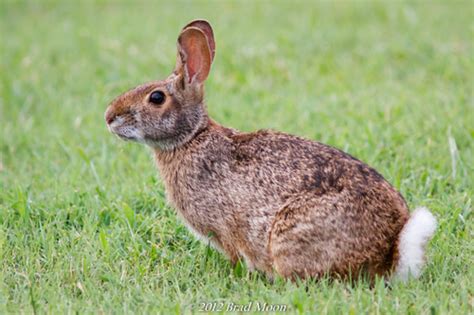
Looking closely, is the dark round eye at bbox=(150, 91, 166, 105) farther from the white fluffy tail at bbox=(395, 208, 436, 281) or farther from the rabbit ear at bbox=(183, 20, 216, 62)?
the white fluffy tail at bbox=(395, 208, 436, 281)

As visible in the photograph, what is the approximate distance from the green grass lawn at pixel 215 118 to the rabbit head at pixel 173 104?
2.11ft

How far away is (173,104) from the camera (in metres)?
5.14

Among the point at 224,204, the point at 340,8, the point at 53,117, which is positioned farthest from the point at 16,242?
the point at 340,8

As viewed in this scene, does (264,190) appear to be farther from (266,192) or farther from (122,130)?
(122,130)

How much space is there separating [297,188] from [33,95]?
4833mm

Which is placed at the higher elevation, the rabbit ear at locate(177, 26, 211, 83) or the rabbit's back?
the rabbit ear at locate(177, 26, 211, 83)

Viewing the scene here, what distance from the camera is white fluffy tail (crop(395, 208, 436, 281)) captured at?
14.5 feet

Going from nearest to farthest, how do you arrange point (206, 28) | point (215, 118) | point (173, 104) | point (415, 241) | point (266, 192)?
point (415, 241)
point (266, 192)
point (173, 104)
point (206, 28)
point (215, 118)

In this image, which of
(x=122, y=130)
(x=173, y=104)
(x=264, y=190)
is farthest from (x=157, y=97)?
(x=264, y=190)

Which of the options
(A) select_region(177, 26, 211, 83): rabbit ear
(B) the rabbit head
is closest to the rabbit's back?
(B) the rabbit head

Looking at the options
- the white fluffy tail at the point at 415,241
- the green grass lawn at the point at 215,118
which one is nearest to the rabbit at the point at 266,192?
the white fluffy tail at the point at 415,241

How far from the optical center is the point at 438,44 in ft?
30.8

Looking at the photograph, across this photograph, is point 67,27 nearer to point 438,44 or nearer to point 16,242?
point 438,44

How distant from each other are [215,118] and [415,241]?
351 centimetres
